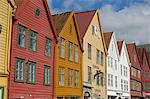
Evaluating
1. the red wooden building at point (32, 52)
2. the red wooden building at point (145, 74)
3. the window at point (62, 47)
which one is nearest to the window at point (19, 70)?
the red wooden building at point (32, 52)

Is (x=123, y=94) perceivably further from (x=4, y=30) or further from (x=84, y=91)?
(x=4, y=30)

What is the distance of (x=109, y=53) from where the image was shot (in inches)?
1945

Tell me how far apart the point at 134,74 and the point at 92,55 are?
27266 millimetres

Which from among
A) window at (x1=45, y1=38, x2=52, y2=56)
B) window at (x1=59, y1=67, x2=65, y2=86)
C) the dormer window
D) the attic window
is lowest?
window at (x1=59, y1=67, x2=65, y2=86)

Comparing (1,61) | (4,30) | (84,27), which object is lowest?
(1,61)

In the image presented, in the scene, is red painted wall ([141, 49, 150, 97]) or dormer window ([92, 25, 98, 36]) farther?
red painted wall ([141, 49, 150, 97])

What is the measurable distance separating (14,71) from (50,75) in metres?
6.65

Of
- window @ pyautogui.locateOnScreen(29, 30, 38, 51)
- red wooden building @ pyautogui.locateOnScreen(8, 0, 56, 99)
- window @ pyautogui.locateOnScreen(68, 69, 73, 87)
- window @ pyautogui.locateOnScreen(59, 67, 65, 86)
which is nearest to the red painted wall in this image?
window @ pyautogui.locateOnScreen(68, 69, 73, 87)

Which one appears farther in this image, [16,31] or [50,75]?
[50,75]

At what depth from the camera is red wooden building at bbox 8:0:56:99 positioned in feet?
84.3

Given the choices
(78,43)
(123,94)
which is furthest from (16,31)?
(123,94)

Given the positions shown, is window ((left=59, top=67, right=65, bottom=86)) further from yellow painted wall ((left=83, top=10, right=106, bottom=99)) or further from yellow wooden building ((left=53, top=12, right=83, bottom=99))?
yellow painted wall ((left=83, top=10, right=106, bottom=99))

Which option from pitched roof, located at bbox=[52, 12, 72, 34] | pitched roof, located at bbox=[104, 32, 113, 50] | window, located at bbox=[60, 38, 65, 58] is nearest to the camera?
window, located at bbox=[60, 38, 65, 58]

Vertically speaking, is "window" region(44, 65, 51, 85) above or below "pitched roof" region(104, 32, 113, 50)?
below
